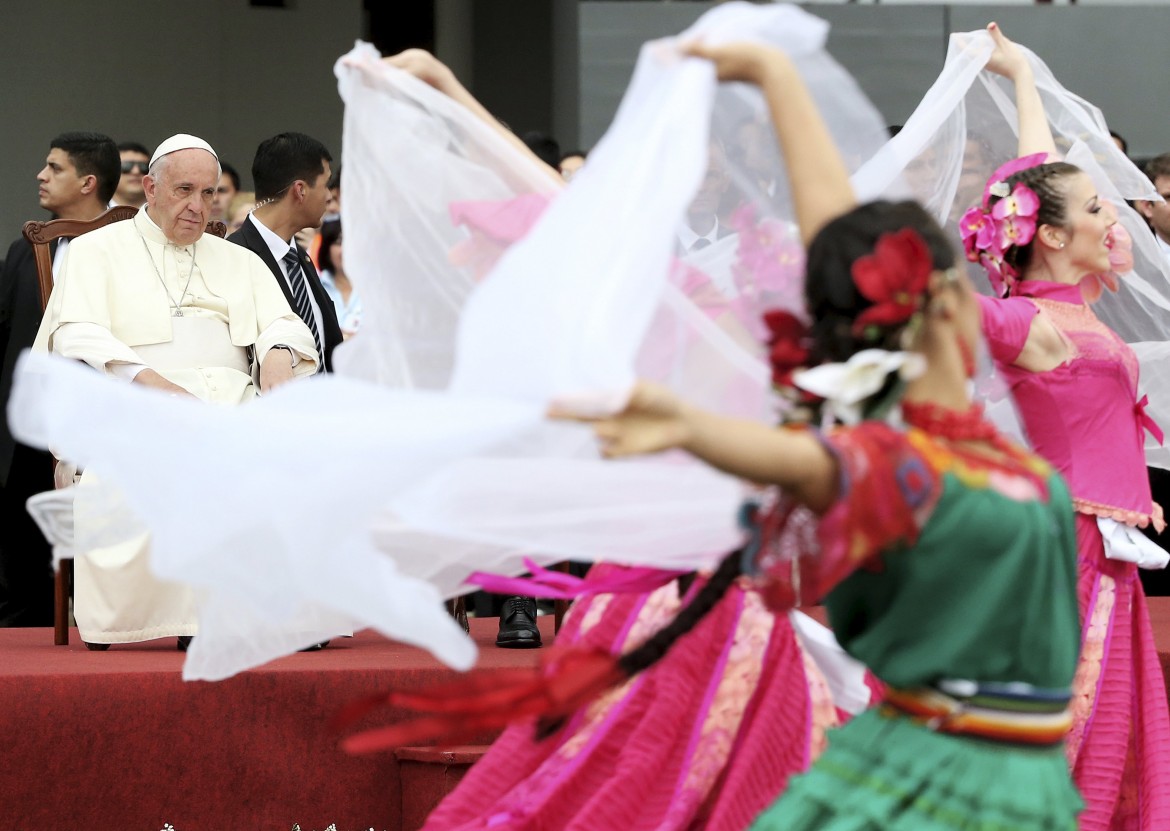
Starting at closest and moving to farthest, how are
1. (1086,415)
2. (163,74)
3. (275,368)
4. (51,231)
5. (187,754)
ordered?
(1086,415)
(187,754)
(275,368)
(51,231)
(163,74)

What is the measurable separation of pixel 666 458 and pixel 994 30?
1.55m

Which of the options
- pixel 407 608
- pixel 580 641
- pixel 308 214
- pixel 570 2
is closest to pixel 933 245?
pixel 407 608

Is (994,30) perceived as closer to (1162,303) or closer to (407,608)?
(1162,303)

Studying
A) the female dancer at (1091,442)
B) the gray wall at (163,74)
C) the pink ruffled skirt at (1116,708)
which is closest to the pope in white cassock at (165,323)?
the female dancer at (1091,442)

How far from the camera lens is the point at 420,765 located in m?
3.35

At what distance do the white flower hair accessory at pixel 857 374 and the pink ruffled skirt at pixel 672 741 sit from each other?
0.92m

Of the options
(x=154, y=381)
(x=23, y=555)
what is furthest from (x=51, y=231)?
(x=23, y=555)

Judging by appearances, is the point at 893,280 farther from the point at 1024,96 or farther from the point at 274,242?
the point at 274,242

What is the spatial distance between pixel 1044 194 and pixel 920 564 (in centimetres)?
153

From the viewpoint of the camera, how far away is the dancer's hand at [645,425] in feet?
4.55

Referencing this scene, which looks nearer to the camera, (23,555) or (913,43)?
(23,555)

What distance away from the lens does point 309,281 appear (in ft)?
15.2

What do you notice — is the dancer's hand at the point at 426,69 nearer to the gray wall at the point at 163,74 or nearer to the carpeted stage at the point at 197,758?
the carpeted stage at the point at 197,758

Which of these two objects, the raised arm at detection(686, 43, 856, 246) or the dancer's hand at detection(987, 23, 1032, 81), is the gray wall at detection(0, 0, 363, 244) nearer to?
the dancer's hand at detection(987, 23, 1032, 81)
